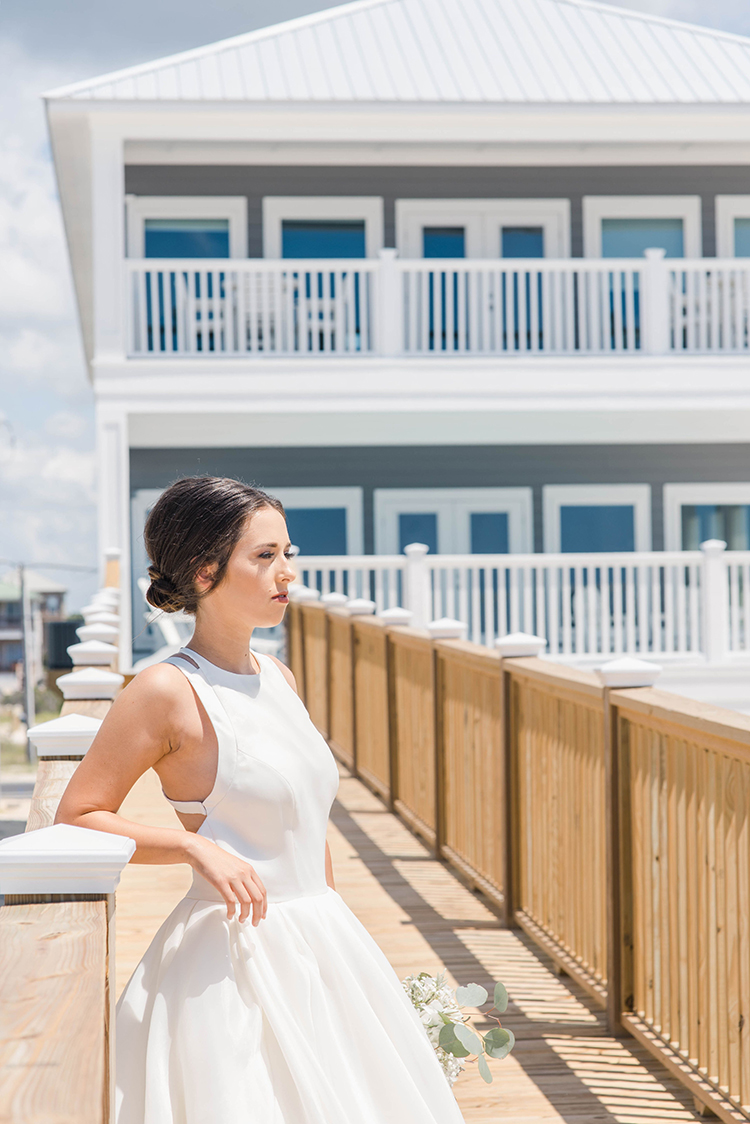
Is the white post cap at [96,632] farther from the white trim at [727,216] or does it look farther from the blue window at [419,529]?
the white trim at [727,216]

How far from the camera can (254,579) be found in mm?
2053

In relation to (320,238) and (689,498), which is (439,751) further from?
(689,498)

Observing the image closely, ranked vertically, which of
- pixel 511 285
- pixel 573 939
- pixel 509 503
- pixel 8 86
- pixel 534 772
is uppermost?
pixel 8 86

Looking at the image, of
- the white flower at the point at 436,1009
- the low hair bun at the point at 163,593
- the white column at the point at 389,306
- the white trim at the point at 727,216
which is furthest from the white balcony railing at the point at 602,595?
the low hair bun at the point at 163,593

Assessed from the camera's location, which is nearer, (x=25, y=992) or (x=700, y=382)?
(x=25, y=992)

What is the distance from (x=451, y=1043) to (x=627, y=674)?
166cm

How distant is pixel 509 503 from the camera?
1575cm

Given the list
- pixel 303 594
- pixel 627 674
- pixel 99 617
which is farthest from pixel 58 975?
pixel 303 594

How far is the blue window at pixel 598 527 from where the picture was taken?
52.2 feet

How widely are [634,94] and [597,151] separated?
97 centimetres

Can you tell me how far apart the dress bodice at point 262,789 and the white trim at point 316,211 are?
13163mm

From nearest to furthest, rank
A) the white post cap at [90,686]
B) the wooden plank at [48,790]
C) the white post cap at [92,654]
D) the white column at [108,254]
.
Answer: the wooden plank at [48,790], the white post cap at [90,686], the white post cap at [92,654], the white column at [108,254]

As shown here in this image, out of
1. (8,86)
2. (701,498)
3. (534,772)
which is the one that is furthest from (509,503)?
(8,86)

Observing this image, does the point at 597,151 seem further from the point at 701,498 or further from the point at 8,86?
the point at 8,86
